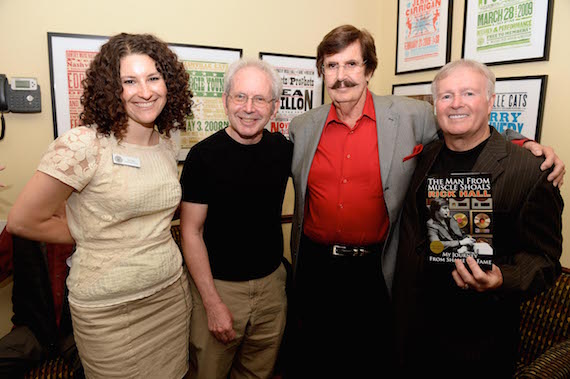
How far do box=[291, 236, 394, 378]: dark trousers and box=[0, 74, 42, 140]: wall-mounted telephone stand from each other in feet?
5.97

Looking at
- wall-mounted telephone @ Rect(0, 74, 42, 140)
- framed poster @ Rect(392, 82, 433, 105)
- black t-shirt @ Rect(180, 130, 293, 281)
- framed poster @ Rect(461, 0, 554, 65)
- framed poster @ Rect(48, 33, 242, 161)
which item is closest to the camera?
black t-shirt @ Rect(180, 130, 293, 281)

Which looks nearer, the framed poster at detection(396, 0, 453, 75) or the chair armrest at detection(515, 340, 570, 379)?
the chair armrest at detection(515, 340, 570, 379)

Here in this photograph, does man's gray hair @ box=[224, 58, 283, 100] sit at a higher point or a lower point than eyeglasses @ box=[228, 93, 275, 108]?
higher

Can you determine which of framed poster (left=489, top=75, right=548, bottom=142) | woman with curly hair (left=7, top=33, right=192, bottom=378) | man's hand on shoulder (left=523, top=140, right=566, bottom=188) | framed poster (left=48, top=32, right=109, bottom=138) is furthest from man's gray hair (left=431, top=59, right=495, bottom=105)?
framed poster (left=48, top=32, right=109, bottom=138)

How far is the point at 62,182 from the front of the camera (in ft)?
4.04

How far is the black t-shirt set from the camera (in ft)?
5.34

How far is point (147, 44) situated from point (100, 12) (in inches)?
50.0

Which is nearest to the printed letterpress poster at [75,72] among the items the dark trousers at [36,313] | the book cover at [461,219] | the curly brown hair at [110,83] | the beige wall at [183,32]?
the beige wall at [183,32]

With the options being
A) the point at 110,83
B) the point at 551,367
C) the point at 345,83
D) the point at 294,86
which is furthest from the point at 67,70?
the point at 551,367

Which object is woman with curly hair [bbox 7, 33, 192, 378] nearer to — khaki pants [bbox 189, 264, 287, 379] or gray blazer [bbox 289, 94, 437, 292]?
khaki pants [bbox 189, 264, 287, 379]

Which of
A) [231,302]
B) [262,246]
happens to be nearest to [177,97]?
[262,246]

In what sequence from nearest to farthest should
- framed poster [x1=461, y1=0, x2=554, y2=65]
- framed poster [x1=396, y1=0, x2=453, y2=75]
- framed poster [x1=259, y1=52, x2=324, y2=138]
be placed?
framed poster [x1=461, y1=0, x2=554, y2=65], framed poster [x1=396, y1=0, x2=453, y2=75], framed poster [x1=259, y1=52, x2=324, y2=138]

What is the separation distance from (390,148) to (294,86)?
143 centimetres

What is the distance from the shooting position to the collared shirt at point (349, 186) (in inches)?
72.1
